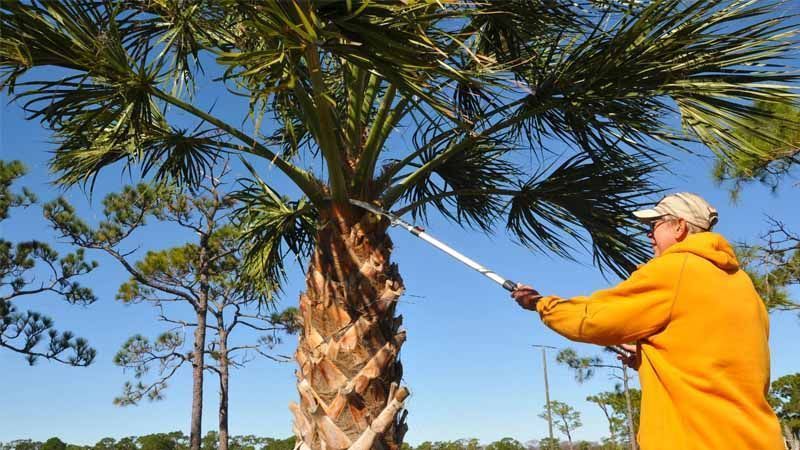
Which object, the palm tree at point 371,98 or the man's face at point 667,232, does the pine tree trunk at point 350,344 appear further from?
the man's face at point 667,232

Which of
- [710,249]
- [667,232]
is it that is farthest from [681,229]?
[710,249]

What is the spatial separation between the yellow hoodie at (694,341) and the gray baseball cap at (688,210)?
12cm

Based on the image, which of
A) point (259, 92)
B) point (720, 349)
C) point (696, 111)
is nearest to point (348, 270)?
point (259, 92)

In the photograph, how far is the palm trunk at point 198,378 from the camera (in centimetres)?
1401

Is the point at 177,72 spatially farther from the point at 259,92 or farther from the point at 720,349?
the point at 720,349

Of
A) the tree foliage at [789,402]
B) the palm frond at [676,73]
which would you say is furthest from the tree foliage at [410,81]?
the tree foliage at [789,402]

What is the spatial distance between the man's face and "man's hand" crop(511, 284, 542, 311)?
48 cm

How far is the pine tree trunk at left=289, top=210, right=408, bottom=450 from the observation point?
3980 mm

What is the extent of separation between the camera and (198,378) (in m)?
14.8

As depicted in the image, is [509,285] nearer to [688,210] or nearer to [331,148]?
[688,210]

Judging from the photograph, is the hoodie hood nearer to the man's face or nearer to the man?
the man

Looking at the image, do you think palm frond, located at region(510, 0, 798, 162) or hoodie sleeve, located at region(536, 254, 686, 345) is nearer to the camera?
hoodie sleeve, located at region(536, 254, 686, 345)

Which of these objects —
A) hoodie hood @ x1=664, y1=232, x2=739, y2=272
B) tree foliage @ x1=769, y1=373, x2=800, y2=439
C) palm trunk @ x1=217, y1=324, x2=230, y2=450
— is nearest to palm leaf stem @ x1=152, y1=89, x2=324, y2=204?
hoodie hood @ x1=664, y1=232, x2=739, y2=272

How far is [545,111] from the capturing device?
15.2ft
